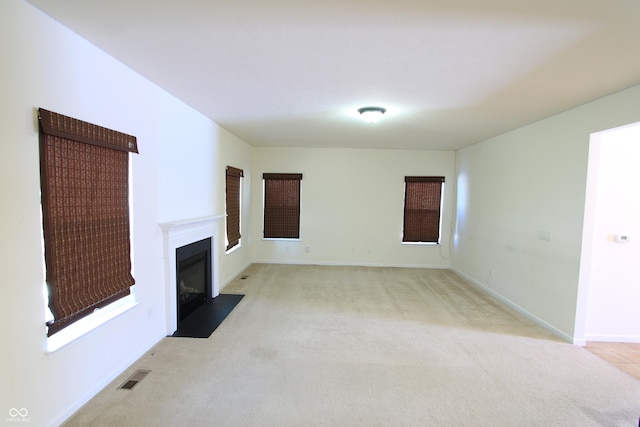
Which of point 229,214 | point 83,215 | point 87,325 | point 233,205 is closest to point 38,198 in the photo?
point 83,215

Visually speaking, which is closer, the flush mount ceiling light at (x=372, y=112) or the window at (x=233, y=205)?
the flush mount ceiling light at (x=372, y=112)

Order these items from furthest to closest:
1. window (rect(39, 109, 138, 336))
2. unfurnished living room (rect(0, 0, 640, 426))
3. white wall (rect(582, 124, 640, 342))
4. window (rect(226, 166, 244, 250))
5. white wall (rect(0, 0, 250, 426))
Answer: window (rect(226, 166, 244, 250)) → white wall (rect(582, 124, 640, 342)) → window (rect(39, 109, 138, 336)) → unfurnished living room (rect(0, 0, 640, 426)) → white wall (rect(0, 0, 250, 426))

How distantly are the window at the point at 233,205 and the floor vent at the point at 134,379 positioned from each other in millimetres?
2562

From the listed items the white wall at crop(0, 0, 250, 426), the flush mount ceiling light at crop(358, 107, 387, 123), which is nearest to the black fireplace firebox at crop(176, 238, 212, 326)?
the white wall at crop(0, 0, 250, 426)

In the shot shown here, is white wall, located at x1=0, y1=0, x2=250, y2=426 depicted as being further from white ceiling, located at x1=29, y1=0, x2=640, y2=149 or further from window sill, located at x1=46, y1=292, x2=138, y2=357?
white ceiling, located at x1=29, y1=0, x2=640, y2=149

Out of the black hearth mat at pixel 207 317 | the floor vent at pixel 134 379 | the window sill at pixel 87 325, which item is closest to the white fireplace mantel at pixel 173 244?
the black hearth mat at pixel 207 317

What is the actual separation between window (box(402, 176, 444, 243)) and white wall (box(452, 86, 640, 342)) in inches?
40.9

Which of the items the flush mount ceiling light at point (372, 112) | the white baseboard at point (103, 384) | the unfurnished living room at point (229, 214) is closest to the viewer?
the unfurnished living room at point (229, 214)

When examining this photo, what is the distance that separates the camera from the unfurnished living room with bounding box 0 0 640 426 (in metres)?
1.67

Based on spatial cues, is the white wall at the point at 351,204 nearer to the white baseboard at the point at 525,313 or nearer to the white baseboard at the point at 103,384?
the white baseboard at the point at 525,313

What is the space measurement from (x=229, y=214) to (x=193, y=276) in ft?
4.37

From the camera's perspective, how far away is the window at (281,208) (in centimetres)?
638

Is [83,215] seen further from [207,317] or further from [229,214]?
[229,214]

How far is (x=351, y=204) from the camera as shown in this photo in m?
6.37
